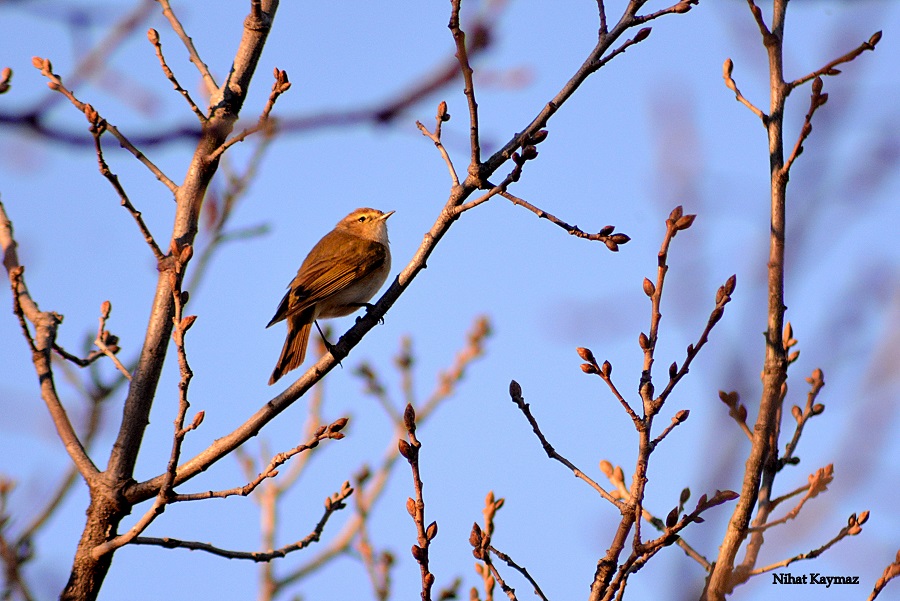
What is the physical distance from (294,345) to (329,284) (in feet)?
2.89

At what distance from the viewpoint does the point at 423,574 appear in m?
3.22

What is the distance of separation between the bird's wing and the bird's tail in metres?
0.12

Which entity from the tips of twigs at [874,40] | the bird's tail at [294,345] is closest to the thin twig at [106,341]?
the bird's tail at [294,345]

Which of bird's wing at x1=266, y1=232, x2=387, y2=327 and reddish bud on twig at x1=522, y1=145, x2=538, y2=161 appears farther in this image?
bird's wing at x1=266, y1=232, x2=387, y2=327

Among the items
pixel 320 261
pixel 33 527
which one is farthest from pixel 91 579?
pixel 320 261

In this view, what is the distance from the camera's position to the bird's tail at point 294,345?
20.5 feet

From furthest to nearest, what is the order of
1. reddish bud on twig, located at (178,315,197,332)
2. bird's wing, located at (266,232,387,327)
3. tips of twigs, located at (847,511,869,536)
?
bird's wing, located at (266,232,387,327)
tips of twigs, located at (847,511,869,536)
reddish bud on twig, located at (178,315,197,332)

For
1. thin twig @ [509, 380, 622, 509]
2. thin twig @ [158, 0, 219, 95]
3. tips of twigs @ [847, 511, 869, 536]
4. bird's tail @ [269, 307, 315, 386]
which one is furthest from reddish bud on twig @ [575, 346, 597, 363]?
bird's tail @ [269, 307, 315, 386]

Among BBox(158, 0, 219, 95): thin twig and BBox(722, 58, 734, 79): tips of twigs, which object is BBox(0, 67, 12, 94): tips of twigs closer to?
BBox(158, 0, 219, 95): thin twig

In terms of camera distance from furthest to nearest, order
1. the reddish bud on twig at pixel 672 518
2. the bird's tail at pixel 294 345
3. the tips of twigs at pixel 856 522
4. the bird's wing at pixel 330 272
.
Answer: the bird's wing at pixel 330 272, the bird's tail at pixel 294 345, the tips of twigs at pixel 856 522, the reddish bud on twig at pixel 672 518

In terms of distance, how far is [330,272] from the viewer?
7.49 metres

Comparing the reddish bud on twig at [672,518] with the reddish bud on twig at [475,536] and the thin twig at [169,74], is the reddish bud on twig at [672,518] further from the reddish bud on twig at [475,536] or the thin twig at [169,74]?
the thin twig at [169,74]

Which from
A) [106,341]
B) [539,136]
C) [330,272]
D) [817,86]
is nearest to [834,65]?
[817,86]

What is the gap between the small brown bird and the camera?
259 inches
